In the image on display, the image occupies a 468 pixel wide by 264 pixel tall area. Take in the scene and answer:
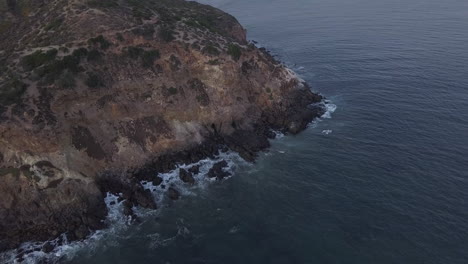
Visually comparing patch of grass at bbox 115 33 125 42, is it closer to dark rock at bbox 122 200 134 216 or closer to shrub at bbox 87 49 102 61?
shrub at bbox 87 49 102 61

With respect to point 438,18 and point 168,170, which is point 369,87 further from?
point 438,18

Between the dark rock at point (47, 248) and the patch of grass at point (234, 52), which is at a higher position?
the patch of grass at point (234, 52)

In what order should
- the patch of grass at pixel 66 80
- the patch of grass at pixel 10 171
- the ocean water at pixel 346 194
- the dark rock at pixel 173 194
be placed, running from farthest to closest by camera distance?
the patch of grass at pixel 66 80 < the dark rock at pixel 173 194 < the patch of grass at pixel 10 171 < the ocean water at pixel 346 194

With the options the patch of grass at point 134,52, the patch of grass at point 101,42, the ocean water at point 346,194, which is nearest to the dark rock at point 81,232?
the ocean water at point 346,194

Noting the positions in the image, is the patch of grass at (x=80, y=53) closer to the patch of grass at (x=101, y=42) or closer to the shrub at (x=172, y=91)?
the patch of grass at (x=101, y=42)

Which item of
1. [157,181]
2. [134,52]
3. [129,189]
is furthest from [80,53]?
[157,181]

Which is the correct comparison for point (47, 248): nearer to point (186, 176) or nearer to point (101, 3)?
point (186, 176)
